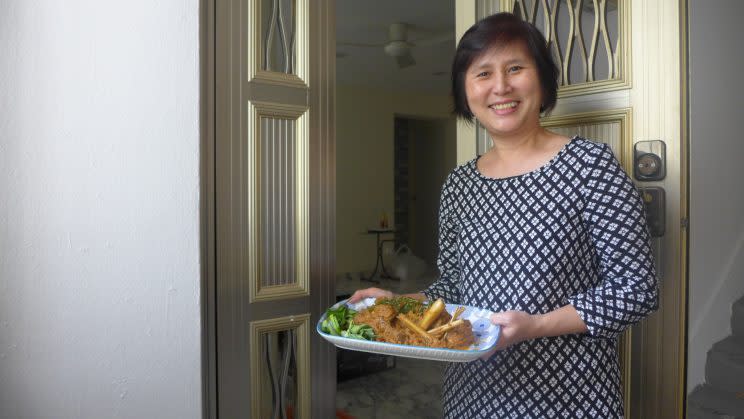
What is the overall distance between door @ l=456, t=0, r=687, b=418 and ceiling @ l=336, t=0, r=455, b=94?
9.59ft

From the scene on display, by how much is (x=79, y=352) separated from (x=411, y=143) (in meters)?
7.72

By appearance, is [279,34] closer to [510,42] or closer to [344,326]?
[510,42]

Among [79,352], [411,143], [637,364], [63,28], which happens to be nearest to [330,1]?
[63,28]

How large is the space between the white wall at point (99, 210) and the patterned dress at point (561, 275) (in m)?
0.69

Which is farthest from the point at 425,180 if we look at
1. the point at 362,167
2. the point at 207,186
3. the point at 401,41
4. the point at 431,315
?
the point at 431,315

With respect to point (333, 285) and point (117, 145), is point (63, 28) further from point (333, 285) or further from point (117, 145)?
point (333, 285)

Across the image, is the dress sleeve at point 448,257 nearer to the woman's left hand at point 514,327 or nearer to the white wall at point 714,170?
the woman's left hand at point 514,327

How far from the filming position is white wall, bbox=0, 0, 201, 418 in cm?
122

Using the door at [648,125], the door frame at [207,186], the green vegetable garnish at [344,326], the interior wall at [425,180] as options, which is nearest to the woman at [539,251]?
the green vegetable garnish at [344,326]

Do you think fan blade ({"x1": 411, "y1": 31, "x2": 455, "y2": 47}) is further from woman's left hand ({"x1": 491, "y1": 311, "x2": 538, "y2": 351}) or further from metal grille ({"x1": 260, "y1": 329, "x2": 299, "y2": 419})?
woman's left hand ({"x1": 491, "y1": 311, "x2": 538, "y2": 351})

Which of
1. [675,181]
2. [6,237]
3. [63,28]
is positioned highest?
[63,28]

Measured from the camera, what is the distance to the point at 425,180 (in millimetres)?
8695

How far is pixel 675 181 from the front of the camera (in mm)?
1387

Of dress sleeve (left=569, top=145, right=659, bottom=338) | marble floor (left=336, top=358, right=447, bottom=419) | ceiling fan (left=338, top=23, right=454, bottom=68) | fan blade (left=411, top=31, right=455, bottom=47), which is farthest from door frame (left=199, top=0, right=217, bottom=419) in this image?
fan blade (left=411, top=31, right=455, bottom=47)
